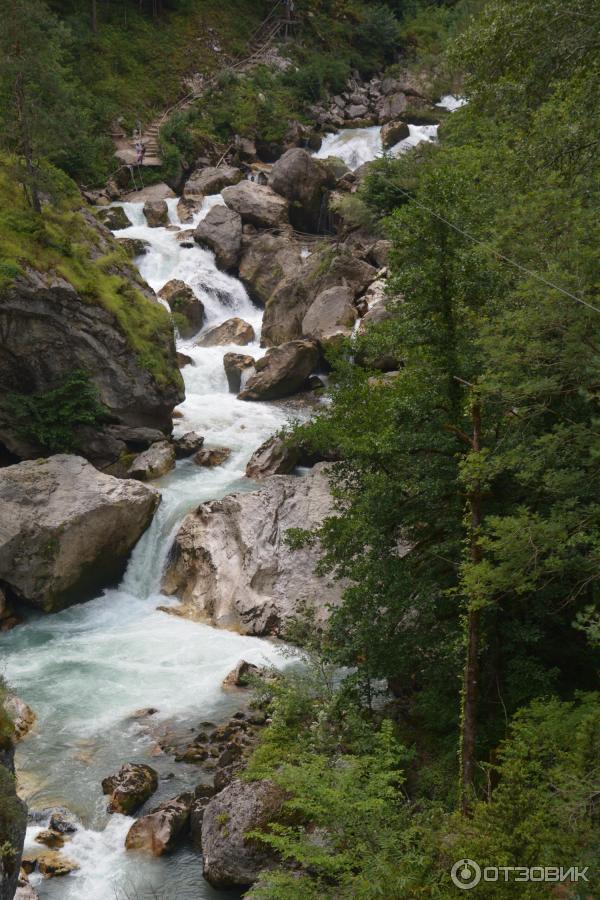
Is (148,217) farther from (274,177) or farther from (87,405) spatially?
(87,405)

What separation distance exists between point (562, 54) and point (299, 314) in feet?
64.4

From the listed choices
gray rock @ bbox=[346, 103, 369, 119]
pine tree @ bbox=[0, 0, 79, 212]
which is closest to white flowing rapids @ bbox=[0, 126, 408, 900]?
pine tree @ bbox=[0, 0, 79, 212]

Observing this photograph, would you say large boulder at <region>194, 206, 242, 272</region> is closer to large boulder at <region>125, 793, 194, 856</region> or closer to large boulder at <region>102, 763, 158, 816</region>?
large boulder at <region>102, 763, 158, 816</region>

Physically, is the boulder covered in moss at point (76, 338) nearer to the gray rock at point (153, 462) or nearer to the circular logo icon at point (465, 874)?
the gray rock at point (153, 462)

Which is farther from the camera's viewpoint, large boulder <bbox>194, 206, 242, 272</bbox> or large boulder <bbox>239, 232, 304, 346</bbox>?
large boulder <bbox>194, 206, 242, 272</bbox>

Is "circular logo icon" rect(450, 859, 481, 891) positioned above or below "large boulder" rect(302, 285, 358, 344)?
below

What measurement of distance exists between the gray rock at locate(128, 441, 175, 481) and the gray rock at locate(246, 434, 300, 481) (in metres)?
2.33

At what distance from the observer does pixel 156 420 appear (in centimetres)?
2239

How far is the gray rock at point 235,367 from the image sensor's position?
2700cm

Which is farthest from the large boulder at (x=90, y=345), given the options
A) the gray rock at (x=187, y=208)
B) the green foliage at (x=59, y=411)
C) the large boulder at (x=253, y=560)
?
the gray rock at (x=187, y=208)

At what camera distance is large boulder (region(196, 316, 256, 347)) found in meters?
29.4

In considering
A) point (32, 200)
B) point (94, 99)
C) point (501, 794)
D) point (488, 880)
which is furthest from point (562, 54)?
point (94, 99)

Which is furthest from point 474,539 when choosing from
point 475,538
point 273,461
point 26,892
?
point 273,461

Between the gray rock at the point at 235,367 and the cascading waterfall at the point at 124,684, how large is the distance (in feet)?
8.52
